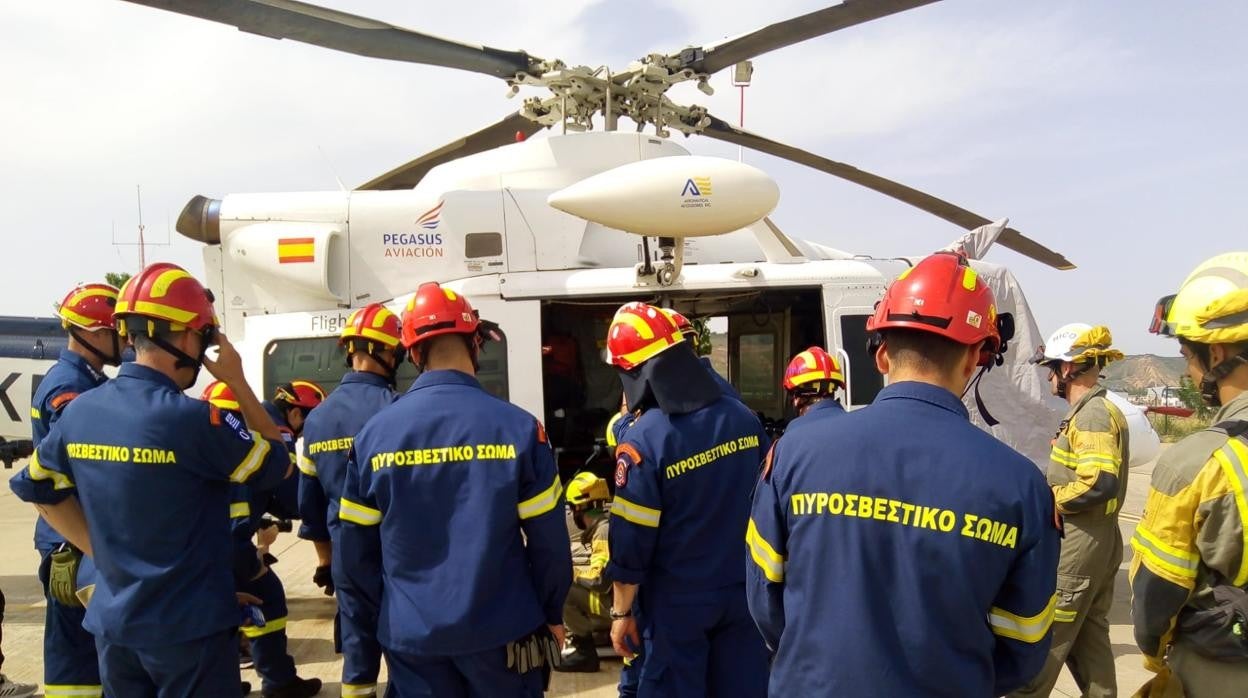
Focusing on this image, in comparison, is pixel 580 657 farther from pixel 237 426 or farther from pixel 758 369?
pixel 758 369

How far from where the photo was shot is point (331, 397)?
3.53 metres

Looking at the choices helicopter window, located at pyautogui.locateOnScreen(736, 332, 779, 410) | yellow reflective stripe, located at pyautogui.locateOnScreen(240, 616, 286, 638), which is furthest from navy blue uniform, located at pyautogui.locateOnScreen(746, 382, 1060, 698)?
helicopter window, located at pyautogui.locateOnScreen(736, 332, 779, 410)

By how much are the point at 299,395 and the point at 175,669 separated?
233 centimetres

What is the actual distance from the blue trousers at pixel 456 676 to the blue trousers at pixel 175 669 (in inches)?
25.2

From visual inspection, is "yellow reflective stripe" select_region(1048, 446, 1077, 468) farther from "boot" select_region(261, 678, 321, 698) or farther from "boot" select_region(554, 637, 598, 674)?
"boot" select_region(261, 678, 321, 698)

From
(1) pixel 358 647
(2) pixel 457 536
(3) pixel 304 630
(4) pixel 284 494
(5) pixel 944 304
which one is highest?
(5) pixel 944 304

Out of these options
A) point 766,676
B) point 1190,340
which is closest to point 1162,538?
point 1190,340

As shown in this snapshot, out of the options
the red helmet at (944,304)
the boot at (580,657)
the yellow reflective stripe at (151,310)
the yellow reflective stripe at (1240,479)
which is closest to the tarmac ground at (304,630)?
the boot at (580,657)

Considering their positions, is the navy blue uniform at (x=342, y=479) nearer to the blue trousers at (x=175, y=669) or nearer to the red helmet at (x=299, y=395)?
the blue trousers at (x=175, y=669)

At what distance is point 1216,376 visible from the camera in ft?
6.73

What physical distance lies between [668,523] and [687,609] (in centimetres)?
32

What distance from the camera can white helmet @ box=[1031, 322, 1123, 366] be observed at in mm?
3729

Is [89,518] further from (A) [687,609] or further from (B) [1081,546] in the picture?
(B) [1081,546]

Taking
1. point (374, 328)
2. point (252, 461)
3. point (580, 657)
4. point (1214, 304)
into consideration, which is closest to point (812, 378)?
point (580, 657)
